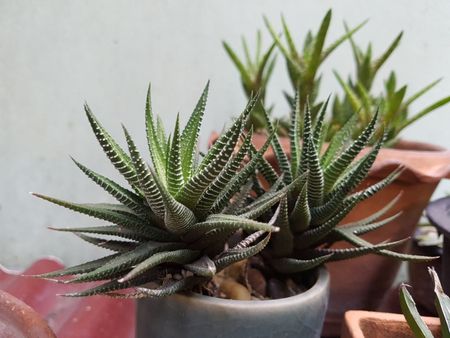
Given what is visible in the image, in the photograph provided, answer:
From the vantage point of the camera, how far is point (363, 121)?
91 cm

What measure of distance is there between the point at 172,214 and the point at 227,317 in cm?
12

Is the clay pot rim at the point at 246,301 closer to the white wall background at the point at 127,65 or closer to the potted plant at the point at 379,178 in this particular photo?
the potted plant at the point at 379,178

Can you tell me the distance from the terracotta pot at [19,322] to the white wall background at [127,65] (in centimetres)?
67

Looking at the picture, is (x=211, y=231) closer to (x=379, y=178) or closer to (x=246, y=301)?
(x=246, y=301)

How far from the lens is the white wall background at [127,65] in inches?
46.6

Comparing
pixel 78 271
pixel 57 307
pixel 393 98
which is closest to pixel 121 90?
pixel 57 307

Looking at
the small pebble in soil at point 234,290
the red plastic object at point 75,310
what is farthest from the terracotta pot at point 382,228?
the red plastic object at point 75,310

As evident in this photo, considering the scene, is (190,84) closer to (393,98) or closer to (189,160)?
(393,98)

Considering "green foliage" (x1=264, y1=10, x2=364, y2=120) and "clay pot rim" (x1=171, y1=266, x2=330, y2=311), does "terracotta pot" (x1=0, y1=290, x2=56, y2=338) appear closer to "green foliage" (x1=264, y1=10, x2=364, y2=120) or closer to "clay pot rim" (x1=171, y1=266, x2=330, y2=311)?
"clay pot rim" (x1=171, y1=266, x2=330, y2=311)

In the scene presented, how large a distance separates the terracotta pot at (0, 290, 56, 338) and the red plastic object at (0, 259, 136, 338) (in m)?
0.31

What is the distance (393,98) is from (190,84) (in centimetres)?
52

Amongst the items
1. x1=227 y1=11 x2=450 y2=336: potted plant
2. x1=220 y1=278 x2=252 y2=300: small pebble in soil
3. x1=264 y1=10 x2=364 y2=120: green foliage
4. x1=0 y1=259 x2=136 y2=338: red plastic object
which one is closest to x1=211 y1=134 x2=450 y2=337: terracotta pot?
x1=227 y1=11 x2=450 y2=336: potted plant

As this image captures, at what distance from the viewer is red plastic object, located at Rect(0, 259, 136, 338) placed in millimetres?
917

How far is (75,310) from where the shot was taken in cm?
99
